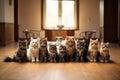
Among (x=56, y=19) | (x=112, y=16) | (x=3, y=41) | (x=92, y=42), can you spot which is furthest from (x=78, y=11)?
(x=92, y=42)

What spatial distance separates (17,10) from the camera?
14.1 metres

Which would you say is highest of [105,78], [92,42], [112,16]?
[112,16]

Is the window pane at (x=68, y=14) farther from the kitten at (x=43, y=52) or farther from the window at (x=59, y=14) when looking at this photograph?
the kitten at (x=43, y=52)

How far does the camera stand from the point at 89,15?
47.3 feet

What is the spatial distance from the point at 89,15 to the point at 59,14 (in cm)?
160

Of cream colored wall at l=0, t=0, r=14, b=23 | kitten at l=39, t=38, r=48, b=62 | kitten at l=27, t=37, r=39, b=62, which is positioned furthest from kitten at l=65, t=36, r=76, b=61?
cream colored wall at l=0, t=0, r=14, b=23

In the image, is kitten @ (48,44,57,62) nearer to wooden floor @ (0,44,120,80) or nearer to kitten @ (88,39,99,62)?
wooden floor @ (0,44,120,80)

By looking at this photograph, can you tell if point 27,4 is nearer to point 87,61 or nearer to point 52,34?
point 52,34

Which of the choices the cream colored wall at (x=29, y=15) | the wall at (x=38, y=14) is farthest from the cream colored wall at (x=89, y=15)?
the cream colored wall at (x=29, y=15)

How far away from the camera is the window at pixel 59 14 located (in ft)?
47.1

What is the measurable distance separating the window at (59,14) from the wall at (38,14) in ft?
1.05

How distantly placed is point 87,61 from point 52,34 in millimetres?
6186

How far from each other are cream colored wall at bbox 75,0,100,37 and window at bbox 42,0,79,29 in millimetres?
324

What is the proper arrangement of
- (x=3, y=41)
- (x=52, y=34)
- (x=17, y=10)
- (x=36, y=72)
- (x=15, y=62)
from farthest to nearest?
(x=17, y=10), (x=52, y=34), (x=3, y=41), (x=15, y=62), (x=36, y=72)
